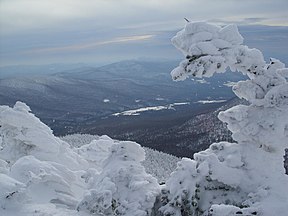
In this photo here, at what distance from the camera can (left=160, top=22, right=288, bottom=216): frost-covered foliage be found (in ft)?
71.7

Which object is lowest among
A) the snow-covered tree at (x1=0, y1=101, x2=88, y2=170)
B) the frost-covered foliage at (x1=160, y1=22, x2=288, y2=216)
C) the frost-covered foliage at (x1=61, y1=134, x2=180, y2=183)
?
the frost-covered foliage at (x1=61, y1=134, x2=180, y2=183)

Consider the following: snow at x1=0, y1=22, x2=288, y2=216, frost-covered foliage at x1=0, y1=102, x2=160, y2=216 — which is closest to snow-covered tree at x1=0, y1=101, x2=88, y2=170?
frost-covered foliage at x1=0, y1=102, x2=160, y2=216

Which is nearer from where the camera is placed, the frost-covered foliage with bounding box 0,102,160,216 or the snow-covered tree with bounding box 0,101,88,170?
the frost-covered foliage with bounding box 0,102,160,216

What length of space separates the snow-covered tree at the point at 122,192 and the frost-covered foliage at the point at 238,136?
1351mm

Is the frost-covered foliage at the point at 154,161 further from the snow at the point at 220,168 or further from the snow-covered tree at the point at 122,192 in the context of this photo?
the snow-covered tree at the point at 122,192

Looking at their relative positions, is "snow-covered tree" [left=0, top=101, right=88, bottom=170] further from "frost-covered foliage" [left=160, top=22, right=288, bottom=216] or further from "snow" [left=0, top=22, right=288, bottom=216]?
"frost-covered foliage" [left=160, top=22, right=288, bottom=216]

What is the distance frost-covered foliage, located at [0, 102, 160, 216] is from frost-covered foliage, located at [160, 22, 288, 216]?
8.93 feet

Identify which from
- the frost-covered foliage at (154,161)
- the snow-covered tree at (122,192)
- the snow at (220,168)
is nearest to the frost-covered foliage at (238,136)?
the snow at (220,168)

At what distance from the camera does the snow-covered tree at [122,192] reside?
24531 millimetres

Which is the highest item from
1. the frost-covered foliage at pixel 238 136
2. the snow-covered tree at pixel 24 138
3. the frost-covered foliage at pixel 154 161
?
the frost-covered foliage at pixel 238 136

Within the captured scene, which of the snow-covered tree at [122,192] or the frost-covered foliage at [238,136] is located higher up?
the frost-covered foliage at [238,136]

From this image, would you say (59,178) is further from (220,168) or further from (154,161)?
(154,161)

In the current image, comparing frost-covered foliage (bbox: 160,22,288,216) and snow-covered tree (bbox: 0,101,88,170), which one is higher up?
frost-covered foliage (bbox: 160,22,288,216)

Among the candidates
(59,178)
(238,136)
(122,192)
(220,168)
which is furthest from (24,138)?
(238,136)
